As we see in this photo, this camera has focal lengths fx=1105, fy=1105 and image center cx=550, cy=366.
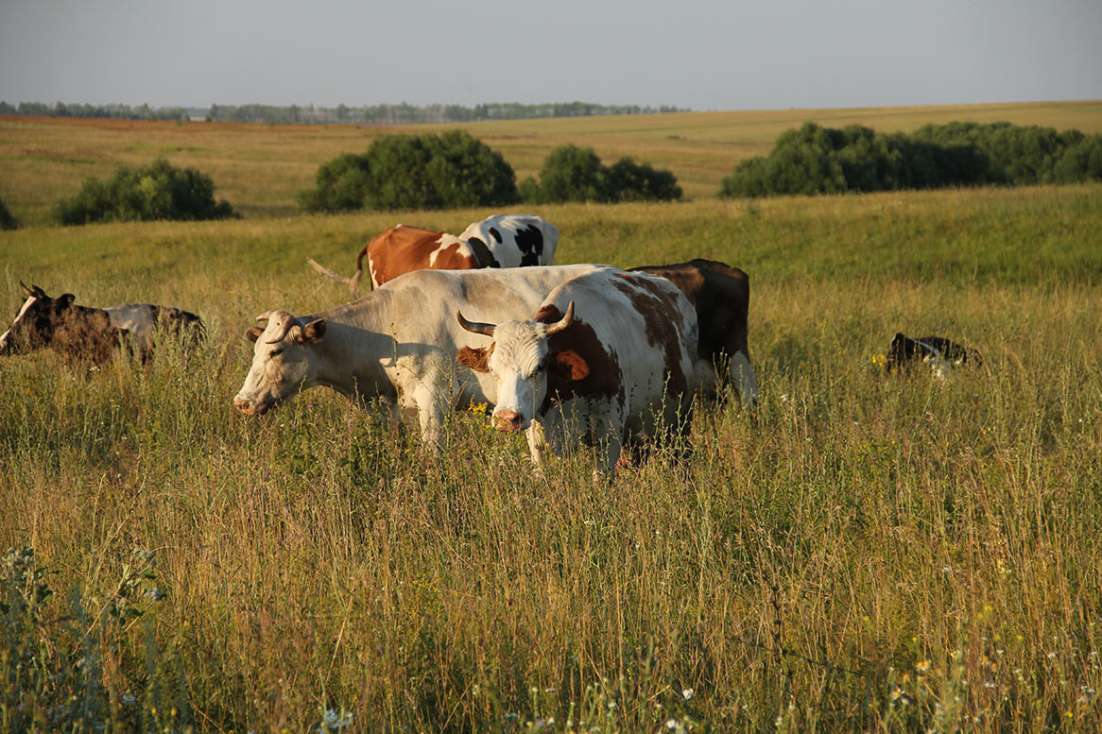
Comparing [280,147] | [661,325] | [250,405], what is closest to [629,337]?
[661,325]

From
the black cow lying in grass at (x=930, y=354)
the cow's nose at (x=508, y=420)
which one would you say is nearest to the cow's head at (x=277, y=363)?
the cow's nose at (x=508, y=420)

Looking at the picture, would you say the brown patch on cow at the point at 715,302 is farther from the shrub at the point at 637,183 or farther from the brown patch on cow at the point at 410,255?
the shrub at the point at 637,183

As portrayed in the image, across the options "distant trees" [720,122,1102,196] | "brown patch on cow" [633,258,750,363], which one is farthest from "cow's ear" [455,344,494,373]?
"distant trees" [720,122,1102,196]

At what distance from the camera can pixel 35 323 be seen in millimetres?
11000

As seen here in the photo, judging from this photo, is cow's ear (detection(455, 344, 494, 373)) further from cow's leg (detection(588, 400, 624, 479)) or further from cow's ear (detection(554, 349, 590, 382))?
cow's leg (detection(588, 400, 624, 479))

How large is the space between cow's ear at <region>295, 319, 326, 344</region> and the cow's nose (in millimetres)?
2011

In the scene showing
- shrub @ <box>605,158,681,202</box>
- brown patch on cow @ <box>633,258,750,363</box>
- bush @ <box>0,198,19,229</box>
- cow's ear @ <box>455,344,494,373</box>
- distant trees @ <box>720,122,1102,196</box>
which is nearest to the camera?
cow's ear @ <box>455,344,494,373</box>

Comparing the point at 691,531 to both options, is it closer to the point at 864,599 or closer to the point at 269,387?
the point at 864,599

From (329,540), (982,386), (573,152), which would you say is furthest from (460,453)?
(573,152)

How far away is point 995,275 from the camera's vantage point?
2156cm

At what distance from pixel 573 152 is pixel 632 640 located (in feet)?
168

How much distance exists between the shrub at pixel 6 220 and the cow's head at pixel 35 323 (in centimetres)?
3516

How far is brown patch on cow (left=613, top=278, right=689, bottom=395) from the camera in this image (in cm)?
809

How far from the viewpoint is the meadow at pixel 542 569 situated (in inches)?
153
